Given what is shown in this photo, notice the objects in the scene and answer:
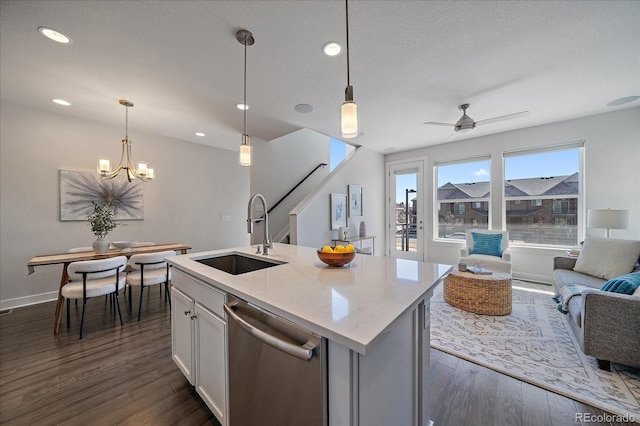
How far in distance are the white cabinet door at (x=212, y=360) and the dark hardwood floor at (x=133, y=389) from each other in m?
0.22

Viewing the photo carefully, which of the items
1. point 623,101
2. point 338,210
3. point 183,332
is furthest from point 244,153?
point 623,101

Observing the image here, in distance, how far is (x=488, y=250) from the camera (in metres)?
3.98

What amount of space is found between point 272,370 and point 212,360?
1.97 ft

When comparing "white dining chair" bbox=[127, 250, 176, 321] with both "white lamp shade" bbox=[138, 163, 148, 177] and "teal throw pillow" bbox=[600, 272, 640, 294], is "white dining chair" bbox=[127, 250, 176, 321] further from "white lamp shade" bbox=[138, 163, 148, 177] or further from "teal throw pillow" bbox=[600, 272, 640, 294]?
"teal throw pillow" bbox=[600, 272, 640, 294]

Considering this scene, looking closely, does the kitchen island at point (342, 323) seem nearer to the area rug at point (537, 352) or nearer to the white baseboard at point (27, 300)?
the area rug at point (537, 352)

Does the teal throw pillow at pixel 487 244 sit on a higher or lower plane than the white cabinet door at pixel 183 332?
higher

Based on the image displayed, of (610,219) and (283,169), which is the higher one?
(283,169)

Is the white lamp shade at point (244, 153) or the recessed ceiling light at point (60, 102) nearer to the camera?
the white lamp shade at point (244, 153)

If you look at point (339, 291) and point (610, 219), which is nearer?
point (339, 291)

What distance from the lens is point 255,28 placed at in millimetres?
1811

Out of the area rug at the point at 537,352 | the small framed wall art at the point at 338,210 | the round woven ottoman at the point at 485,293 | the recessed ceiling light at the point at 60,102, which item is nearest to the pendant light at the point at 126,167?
the recessed ceiling light at the point at 60,102

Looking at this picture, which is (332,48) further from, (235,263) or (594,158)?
(594,158)

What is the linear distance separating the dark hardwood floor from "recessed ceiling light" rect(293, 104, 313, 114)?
10.3 feet

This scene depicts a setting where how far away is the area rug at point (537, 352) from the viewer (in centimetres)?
157
